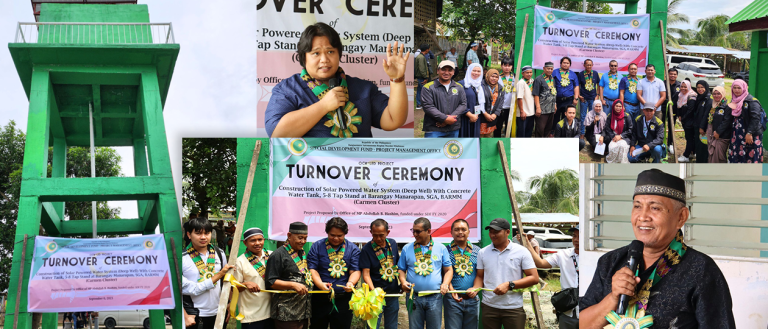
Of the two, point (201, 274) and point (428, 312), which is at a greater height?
point (201, 274)

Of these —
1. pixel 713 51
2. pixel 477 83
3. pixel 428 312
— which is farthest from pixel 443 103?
pixel 713 51

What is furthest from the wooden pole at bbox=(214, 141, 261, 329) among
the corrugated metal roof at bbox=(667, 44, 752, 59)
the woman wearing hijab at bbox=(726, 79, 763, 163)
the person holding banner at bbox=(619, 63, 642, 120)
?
the corrugated metal roof at bbox=(667, 44, 752, 59)

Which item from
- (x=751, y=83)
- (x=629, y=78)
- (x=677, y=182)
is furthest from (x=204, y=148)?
(x=751, y=83)

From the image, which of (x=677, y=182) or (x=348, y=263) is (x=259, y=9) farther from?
(x=677, y=182)

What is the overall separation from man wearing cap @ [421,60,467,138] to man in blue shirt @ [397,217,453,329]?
186 cm

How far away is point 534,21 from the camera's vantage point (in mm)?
11477

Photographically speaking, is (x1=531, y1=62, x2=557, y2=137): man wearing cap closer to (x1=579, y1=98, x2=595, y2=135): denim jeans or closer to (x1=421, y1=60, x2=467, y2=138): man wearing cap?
(x1=579, y1=98, x2=595, y2=135): denim jeans

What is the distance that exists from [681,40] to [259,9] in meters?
36.7

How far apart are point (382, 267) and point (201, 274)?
6.91ft

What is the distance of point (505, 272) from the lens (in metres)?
8.21

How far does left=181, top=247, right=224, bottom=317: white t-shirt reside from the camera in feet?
26.7

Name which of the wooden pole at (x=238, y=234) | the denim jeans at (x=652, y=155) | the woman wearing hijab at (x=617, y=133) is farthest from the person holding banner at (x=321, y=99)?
the denim jeans at (x=652, y=155)

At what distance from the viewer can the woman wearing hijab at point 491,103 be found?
1038 centimetres

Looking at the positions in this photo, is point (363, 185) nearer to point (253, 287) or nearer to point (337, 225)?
point (337, 225)
